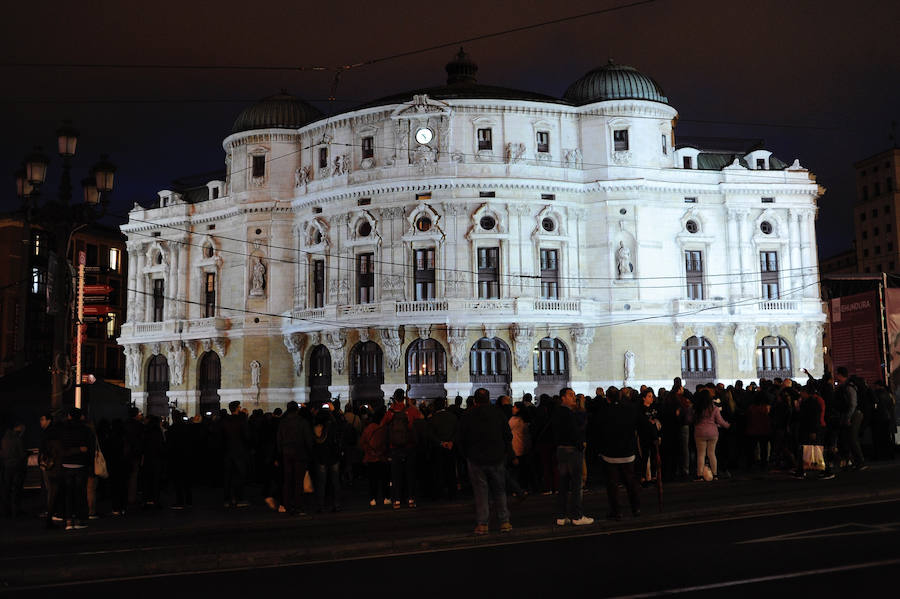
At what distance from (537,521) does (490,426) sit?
205 centimetres

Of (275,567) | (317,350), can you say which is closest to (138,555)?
(275,567)

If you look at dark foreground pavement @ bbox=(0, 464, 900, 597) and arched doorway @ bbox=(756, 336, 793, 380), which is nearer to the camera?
dark foreground pavement @ bbox=(0, 464, 900, 597)

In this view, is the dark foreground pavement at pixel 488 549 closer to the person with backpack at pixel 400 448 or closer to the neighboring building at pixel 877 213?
the person with backpack at pixel 400 448

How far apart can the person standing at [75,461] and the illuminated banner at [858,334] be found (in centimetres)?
1961

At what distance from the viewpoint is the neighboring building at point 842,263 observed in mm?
104312

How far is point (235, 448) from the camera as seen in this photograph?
18.6 m

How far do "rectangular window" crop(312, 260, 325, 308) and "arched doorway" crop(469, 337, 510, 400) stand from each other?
943 cm

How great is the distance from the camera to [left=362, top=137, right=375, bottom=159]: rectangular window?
155 feet

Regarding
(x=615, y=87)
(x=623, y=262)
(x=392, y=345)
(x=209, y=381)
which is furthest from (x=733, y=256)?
(x=209, y=381)

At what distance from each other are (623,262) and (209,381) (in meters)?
23.8

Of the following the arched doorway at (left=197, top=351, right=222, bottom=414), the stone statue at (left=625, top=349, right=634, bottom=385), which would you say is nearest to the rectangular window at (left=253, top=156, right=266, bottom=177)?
the arched doorway at (left=197, top=351, right=222, bottom=414)

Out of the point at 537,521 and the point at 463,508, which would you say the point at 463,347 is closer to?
the point at 463,508

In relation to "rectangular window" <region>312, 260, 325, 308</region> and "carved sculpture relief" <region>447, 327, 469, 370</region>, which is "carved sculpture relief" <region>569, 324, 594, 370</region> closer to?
"carved sculpture relief" <region>447, 327, 469, 370</region>

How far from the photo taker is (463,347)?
43.4 meters
